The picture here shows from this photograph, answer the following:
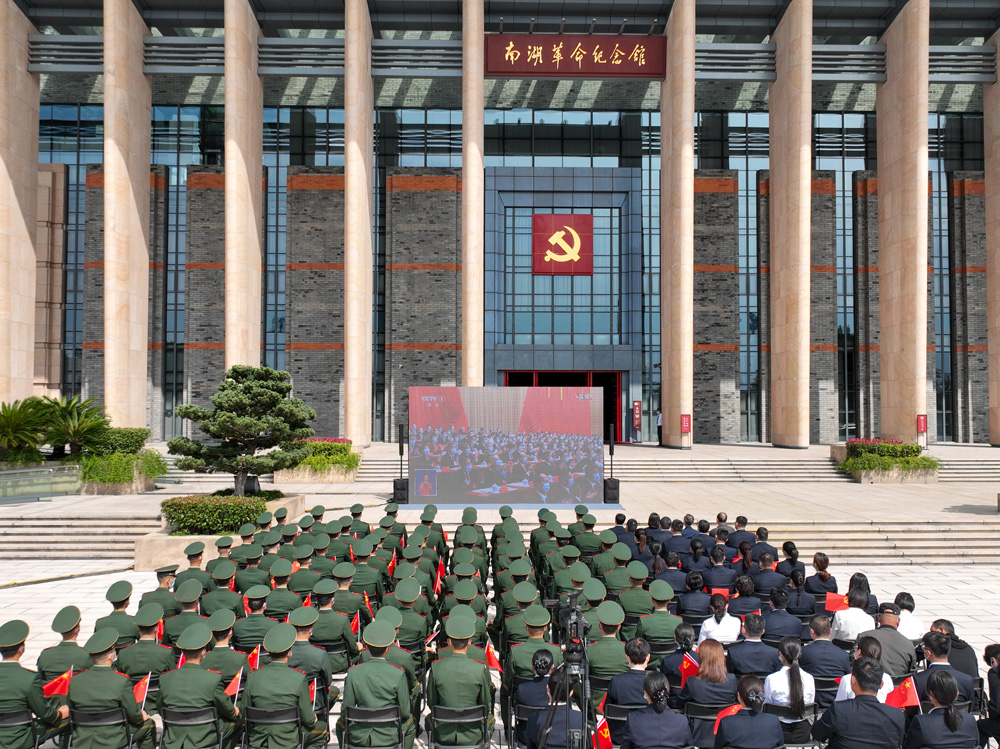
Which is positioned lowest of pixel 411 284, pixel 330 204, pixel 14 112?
pixel 411 284

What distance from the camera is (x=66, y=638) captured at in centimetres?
698

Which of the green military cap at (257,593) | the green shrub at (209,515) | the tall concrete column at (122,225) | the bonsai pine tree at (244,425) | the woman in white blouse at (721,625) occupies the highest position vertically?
the tall concrete column at (122,225)

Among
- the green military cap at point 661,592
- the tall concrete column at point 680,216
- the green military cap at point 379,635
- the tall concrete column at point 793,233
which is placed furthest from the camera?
the tall concrete column at point 680,216

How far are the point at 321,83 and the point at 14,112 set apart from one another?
13474 mm

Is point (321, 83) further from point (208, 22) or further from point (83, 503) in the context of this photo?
point (83, 503)

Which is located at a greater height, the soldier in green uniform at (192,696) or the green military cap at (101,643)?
the green military cap at (101,643)

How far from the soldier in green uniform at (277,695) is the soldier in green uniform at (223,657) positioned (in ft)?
2.21

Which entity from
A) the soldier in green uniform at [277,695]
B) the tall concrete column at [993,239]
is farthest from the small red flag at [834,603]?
the tall concrete column at [993,239]

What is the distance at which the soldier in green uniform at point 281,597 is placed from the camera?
27.3ft

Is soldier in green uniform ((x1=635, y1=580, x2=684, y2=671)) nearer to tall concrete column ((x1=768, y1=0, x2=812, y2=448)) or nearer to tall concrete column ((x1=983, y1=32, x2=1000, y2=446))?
tall concrete column ((x1=768, y1=0, x2=812, y2=448))

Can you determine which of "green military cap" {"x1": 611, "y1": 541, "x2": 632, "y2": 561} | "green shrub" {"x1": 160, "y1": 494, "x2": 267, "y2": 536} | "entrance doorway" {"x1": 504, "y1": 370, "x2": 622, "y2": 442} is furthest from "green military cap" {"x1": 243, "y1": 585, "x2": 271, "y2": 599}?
"entrance doorway" {"x1": 504, "y1": 370, "x2": 622, "y2": 442}

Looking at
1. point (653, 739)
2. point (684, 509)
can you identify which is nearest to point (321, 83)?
point (684, 509)

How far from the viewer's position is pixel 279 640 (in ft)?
19.8

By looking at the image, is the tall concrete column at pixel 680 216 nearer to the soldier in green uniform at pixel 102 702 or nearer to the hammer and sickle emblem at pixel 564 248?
the hammer and sickle emblem at pixel 564 248
